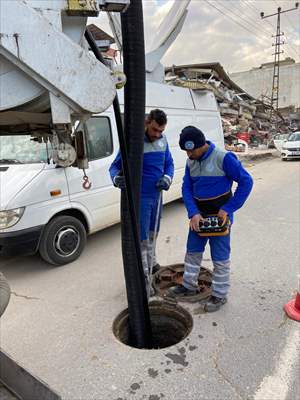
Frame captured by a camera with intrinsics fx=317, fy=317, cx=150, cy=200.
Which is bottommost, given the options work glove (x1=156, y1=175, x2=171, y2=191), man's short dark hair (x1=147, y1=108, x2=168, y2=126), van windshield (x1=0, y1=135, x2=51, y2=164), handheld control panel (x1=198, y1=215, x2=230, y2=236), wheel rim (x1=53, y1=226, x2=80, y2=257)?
wheel rim (x1=53, y1=226, x2=80, y2=257)

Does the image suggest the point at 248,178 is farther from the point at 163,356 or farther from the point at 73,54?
the point at 73,54

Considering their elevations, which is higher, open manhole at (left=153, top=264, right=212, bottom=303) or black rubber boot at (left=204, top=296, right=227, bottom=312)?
black rubber boot at (left=204, top=296, right=227, bottom=312)

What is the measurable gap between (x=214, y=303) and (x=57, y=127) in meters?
2.36

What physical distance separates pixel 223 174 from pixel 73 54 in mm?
1860

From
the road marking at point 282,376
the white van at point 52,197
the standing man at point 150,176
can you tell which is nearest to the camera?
the road marking at point 282,376

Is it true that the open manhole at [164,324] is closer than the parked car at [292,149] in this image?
Yes

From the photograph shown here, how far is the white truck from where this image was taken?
1233mm

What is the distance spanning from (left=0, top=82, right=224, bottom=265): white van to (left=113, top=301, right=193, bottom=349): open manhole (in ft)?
4.76

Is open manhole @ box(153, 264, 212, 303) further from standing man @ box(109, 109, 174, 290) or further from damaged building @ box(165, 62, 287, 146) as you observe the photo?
damaged building @ box(165, 62, 287, 146)

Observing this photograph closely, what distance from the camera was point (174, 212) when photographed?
6855 mm

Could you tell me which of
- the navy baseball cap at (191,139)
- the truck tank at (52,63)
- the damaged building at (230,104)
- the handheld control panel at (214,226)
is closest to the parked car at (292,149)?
the damaged building at (230,104)

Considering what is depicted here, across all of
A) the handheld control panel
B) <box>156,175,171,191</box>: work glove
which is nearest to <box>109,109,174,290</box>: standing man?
<box>156,175,171,191</box>: work glove

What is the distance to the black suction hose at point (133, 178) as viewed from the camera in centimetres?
201

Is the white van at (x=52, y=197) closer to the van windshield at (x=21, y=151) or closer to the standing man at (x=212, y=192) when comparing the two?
the van windshield at (x=21, y=151)
